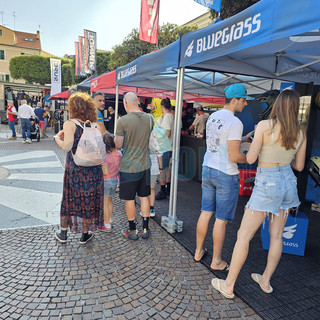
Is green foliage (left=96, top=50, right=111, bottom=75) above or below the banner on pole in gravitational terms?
above

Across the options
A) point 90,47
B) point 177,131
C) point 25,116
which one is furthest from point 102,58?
point 177,131

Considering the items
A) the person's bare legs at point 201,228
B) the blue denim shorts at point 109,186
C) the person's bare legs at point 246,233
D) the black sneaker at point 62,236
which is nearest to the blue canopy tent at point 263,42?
the person's bare legs at point 246,233

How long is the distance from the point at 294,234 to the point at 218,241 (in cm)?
110

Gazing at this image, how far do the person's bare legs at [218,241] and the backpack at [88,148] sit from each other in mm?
1447

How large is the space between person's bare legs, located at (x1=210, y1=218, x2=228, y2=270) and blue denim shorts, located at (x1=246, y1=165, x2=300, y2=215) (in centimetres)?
46

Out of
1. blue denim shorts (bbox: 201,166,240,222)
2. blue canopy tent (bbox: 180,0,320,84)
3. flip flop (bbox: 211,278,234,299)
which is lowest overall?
flip flop (bbox: 211,278,234,299)

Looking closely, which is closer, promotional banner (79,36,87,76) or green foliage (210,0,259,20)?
green foliage (210,0,259,20)

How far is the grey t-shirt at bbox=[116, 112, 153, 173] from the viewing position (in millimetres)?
3139

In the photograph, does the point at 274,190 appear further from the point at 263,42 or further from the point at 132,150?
the point at 132,150

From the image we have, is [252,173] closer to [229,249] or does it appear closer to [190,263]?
[229,249]

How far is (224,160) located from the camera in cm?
241

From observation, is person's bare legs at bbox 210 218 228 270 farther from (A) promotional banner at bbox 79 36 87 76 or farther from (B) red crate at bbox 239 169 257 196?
(A) promotional banner at bbox 79 36 87 76

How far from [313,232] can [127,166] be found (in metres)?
2.83

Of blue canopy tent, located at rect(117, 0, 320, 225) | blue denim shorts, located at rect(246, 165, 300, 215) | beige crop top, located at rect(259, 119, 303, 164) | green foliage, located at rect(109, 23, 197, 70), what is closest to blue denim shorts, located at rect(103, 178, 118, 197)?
blue canopy tent, located at rect(117, 0, 320, 225)
